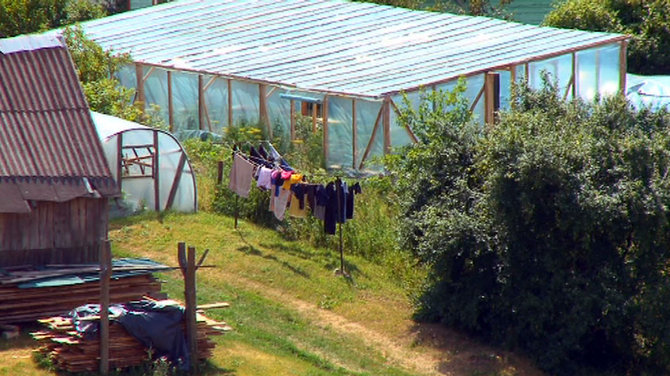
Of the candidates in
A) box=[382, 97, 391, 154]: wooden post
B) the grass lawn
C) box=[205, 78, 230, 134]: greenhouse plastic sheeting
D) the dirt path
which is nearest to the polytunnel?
the grass lawn

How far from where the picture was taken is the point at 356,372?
16484mm

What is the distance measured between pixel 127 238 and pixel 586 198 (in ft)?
31.6

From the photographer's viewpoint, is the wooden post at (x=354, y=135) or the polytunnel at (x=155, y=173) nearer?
the polytunnel at (x=155, y=173)

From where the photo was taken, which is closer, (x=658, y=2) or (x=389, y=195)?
(x=389, y=195)

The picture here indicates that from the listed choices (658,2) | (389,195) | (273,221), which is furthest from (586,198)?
(658,2)

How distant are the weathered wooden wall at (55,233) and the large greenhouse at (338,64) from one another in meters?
9.27

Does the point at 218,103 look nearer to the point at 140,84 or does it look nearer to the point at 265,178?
the point at 140,84

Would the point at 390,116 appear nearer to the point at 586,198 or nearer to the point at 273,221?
the point at 273,221

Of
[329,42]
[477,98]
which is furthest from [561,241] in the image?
[329,42]

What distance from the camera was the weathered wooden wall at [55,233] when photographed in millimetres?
15836

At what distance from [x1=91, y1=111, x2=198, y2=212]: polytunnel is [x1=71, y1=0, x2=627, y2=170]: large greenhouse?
13.9 ft

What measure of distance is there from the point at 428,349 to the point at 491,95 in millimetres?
9668

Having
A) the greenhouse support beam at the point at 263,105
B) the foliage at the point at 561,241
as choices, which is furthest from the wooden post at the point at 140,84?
the foliage at the point at 561,241

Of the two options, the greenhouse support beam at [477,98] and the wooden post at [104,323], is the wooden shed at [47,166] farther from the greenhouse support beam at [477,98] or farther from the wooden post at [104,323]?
the greenhouse support beam at [477,98]
